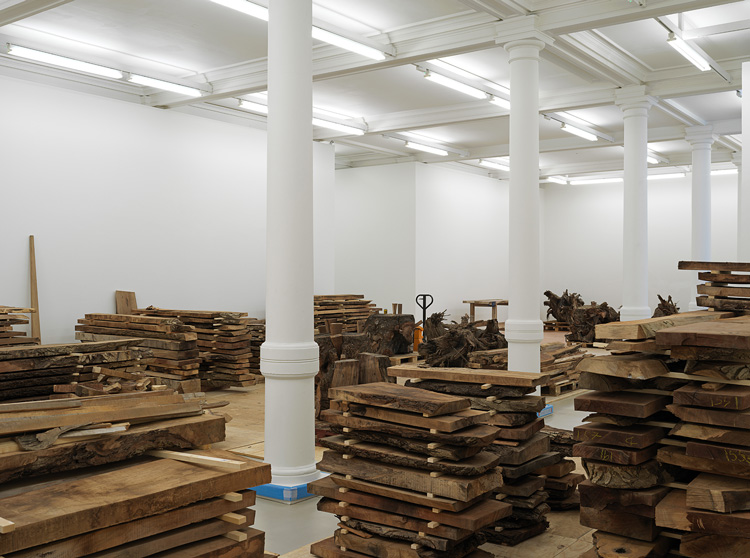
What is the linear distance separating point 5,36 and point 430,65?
21.7 feet

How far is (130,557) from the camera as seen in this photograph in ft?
9.25

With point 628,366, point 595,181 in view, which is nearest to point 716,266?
point 628,366

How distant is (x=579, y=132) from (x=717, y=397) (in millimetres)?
13376

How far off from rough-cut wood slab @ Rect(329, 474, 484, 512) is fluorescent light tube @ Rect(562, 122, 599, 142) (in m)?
12.7

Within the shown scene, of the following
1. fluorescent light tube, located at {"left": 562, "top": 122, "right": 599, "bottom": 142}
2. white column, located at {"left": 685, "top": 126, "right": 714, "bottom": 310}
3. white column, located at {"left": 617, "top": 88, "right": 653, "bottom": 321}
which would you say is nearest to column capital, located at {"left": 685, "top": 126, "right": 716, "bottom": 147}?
white column, located at {"left": 685, "top": 126, "right": 714, "bottom": 310}

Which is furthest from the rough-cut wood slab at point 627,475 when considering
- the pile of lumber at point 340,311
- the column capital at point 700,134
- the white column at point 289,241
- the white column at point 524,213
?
the column capital at point 700,134

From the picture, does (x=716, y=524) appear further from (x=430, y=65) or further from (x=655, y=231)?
(x=655, y=231)

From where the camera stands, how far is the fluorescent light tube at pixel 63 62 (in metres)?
10.6

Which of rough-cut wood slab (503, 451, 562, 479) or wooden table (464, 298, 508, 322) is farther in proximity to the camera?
wooden table (464, 298, 508, 322)

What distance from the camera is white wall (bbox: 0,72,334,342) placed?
11.3m

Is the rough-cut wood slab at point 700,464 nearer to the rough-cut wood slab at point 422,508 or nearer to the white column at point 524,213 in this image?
the rough-cut wood slab at point 422,508

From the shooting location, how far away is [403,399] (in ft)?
15.2

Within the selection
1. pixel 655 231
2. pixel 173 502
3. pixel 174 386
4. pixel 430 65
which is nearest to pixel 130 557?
pixel 173 502

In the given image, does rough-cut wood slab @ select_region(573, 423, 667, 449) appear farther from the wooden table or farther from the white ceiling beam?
the wooden table
